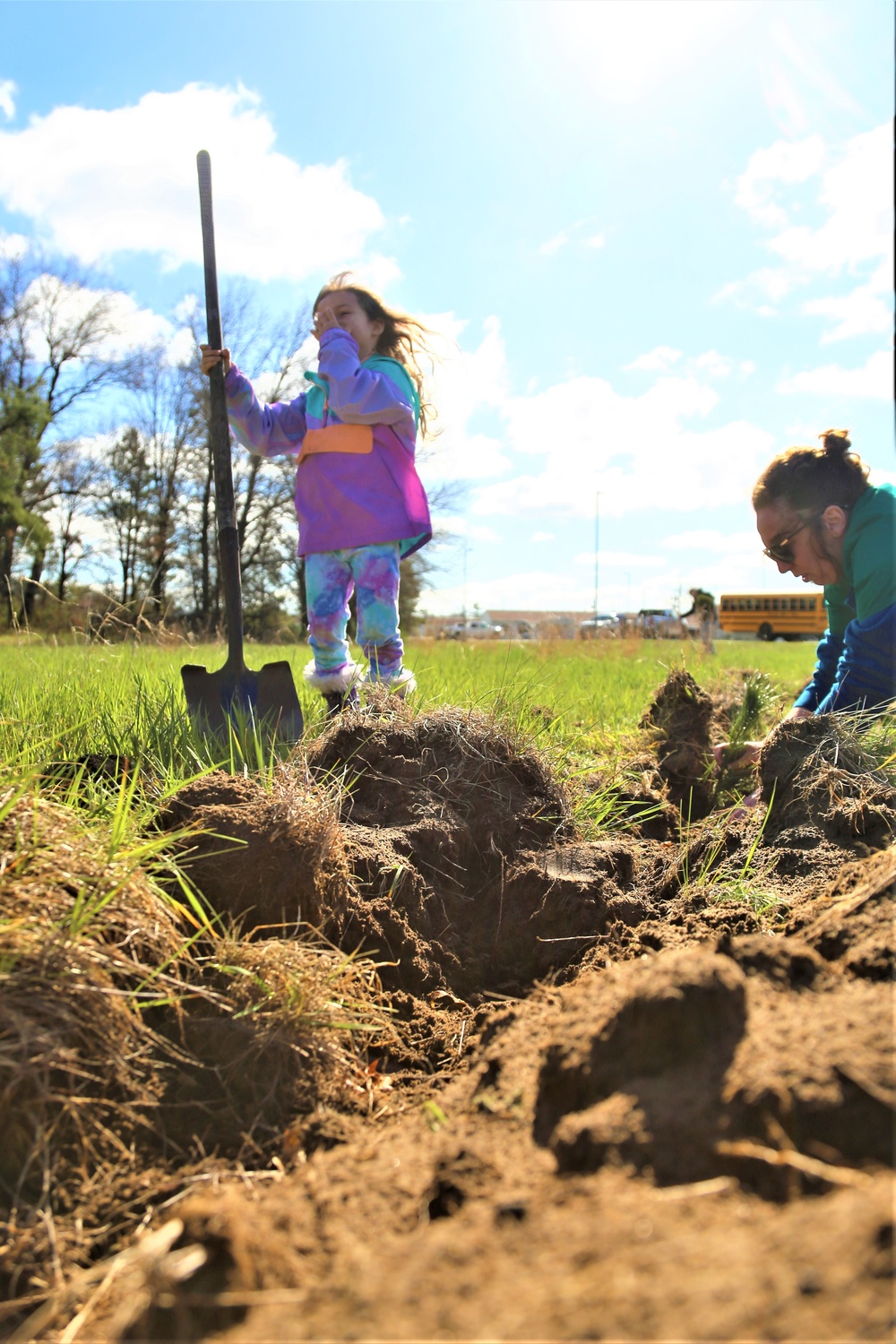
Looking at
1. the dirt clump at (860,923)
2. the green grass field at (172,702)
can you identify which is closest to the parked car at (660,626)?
the green grass field at (172,702)

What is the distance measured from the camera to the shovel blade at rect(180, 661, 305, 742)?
3291mm

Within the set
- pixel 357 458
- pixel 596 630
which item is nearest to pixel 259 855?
pixel 357 458

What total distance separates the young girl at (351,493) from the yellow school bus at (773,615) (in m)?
34.1

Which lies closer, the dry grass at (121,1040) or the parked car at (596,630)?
the dry grass at (121,1040)

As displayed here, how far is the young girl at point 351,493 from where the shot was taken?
3.81 m

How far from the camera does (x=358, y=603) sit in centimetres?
384

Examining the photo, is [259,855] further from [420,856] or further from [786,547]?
[786,547]

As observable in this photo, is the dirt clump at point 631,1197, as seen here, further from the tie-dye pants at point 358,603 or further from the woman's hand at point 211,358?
the woman's hand at point 211,358

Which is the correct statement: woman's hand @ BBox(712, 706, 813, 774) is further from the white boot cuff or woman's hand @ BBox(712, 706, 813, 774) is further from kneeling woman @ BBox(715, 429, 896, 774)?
the white boot cuff

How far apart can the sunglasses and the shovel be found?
211 cm

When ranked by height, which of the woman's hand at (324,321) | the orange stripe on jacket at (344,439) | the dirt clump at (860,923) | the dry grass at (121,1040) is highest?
the woman's hand at (324,321)

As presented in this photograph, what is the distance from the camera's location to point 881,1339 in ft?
1.97

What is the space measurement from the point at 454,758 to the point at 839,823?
1181 mm

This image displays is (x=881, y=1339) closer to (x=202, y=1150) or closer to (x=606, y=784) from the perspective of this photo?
(x=202, y=1150)
